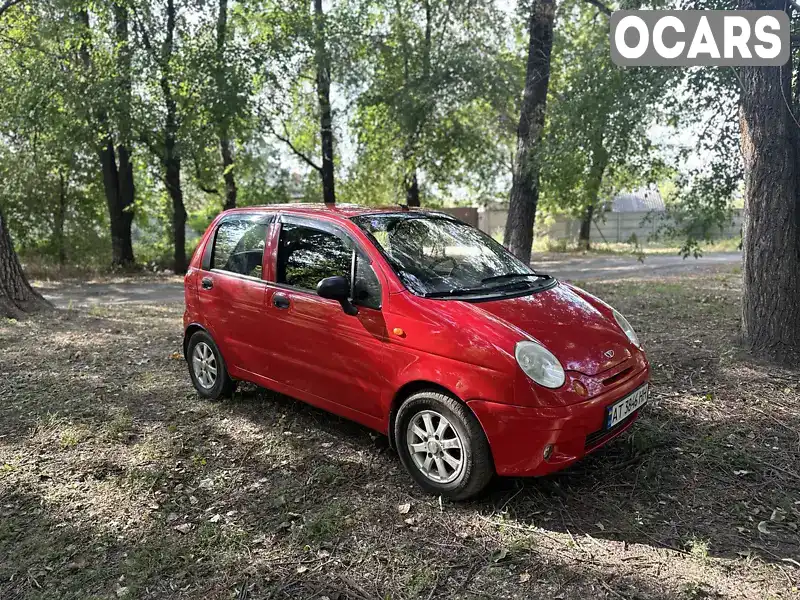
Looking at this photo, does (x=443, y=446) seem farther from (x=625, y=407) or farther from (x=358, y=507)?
(x=625, y=407)

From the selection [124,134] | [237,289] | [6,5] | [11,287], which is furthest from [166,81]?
[237,289]

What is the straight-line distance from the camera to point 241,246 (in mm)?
4902

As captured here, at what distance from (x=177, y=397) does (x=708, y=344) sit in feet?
18.0

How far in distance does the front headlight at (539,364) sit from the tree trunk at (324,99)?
562 inches

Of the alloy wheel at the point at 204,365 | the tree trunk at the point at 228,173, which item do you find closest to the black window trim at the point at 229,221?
the alloy wheel at the point at 204,365

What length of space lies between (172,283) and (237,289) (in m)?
12.5

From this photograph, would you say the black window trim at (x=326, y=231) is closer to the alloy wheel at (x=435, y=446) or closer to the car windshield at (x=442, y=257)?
the car windshield at (x=442, y=257)

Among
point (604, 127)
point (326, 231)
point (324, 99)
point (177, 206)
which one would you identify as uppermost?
point (324, 99)

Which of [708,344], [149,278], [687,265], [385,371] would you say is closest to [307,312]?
[385,371]

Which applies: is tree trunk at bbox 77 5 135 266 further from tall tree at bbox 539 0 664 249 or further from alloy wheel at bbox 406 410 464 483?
alloy wheel at bbox 406 410 464 483

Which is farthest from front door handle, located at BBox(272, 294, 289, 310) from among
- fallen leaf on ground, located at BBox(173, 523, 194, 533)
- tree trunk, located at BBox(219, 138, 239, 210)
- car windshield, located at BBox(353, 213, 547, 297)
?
tree trunk, located at BBox(219, 138, 239, 210)

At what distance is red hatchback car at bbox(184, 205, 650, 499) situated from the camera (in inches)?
128

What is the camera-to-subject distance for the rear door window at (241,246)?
471 cm

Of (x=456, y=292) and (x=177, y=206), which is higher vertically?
(x=177, y=206)
